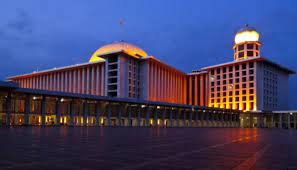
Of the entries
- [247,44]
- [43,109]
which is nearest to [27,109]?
[43,109]

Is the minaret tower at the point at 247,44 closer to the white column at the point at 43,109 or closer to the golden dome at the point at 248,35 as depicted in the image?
the golden dome at the point at 248,35

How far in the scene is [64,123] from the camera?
57562 mm

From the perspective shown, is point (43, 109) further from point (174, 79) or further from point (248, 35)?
point (248, 35)

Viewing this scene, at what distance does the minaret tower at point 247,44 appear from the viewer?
117 metres

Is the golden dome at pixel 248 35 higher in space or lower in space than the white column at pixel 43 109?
higher

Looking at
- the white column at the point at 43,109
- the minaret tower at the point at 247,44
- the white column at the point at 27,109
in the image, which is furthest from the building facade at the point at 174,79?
the white column at the point at 27,109

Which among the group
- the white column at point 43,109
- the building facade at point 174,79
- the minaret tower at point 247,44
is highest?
the minaret tower at point 247,44

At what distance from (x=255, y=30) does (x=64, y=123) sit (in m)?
88.5

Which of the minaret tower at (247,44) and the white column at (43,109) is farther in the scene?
the minaret tower at (247,44)

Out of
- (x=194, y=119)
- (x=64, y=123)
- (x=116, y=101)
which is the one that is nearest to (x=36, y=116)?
(x=64, y=123)

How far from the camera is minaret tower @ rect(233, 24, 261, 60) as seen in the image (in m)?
117

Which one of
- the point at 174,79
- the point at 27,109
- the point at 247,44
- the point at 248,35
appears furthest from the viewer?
the point at 248,35

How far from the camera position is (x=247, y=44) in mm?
117312

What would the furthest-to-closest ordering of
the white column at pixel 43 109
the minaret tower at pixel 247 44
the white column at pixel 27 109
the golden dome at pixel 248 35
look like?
the golden dome at pixel 248 35 → the minaret tower at pixel 247 44 → the white column at pixel 43 109 → the white column at pixel 27 109
